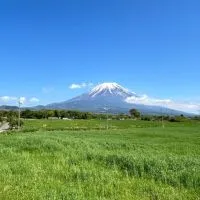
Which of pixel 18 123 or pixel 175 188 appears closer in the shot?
pixel 175 188

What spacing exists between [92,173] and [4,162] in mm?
5570

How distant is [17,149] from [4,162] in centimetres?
772

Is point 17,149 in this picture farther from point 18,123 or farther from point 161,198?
point 18,123

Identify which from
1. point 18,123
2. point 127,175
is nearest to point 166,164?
point 127,175

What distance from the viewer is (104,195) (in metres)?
13.1

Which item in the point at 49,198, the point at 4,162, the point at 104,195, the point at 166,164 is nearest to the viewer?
the point at 49,198

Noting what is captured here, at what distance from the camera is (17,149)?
2800 cm

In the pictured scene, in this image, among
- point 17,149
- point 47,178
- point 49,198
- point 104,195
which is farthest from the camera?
point 17,149

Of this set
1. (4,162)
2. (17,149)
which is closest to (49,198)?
(4,162)

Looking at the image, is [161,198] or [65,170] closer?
[161,198]

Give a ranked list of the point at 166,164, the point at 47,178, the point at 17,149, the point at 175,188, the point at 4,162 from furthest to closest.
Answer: the point at 17,149 < the point at 4,162 < the point at 166,164 < the point at 47,178 < the point at 175,188

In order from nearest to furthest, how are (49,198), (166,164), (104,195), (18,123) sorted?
(49,198), (104,195), (166,164), (18,123)

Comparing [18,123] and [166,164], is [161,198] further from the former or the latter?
[18,123]

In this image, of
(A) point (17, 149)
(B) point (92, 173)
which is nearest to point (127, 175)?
(B) point (92, 173)
